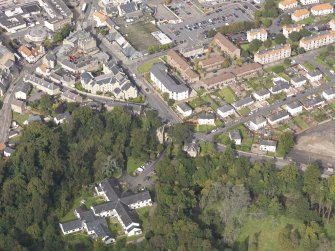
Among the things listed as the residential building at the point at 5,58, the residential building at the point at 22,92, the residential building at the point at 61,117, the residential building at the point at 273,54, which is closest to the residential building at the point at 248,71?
the residential building at the point at 273,54

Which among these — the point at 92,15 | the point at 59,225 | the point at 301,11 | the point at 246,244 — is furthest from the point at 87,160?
the point at 301,11

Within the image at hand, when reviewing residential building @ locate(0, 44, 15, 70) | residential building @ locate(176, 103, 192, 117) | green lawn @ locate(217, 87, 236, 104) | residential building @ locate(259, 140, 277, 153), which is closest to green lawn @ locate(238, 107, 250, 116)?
green lawn @ locate(217, 87, 236, 104)

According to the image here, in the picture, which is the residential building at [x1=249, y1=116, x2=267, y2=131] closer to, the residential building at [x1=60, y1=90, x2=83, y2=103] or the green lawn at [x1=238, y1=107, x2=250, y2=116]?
the green lawn at [x1=238, y1=107, x2=250, y2=116]

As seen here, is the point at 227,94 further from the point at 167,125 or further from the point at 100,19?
the point at 100,19

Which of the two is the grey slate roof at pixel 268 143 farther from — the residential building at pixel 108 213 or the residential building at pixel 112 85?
the residential building at pixel 112 85

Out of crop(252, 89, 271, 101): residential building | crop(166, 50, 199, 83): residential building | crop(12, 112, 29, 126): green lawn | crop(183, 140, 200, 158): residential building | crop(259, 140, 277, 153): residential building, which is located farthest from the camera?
crop(166, 50, 199, 83): residential building
